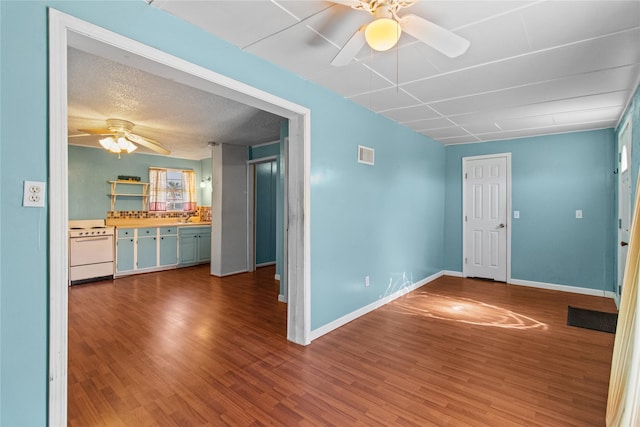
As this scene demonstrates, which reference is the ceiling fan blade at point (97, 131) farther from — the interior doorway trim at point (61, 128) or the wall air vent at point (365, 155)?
the wall air vent at point (365, 155)

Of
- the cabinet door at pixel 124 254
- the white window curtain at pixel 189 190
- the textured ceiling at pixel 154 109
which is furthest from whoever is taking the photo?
the white window curtain at pixel 189 190

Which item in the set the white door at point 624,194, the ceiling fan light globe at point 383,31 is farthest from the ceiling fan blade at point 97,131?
the white door at point 624,194

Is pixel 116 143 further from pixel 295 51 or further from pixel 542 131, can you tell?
pixel 542 131

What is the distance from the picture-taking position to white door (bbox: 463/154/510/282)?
17.6 feet

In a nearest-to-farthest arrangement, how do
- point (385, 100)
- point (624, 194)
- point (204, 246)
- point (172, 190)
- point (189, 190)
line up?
point (385, 100)
point (624, 194)
point (204, 246)
point (172, 190)
point (189, 190)

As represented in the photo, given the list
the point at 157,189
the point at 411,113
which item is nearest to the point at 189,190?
the point at 157,189

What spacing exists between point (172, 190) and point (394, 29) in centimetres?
711

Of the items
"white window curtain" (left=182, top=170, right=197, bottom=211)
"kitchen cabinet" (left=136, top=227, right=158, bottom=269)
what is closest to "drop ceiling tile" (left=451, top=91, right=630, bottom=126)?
"kitchen cabinet" (left=136, top=227, right=158, bottom=269)

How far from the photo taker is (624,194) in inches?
149

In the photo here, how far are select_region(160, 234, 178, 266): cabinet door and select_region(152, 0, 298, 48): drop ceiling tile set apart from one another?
513 cm

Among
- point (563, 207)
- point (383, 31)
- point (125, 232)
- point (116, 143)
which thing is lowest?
point (125, 232)

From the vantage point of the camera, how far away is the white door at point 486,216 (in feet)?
17.6

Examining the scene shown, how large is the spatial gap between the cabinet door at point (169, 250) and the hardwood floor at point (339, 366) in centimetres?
206

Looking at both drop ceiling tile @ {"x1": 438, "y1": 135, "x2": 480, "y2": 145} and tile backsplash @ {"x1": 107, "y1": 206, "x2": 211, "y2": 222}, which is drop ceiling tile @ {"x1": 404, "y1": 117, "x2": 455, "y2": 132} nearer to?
drop ceiling tile @ {"x1": 438, "y1": 135, "x2": 480, "y2": 145}
